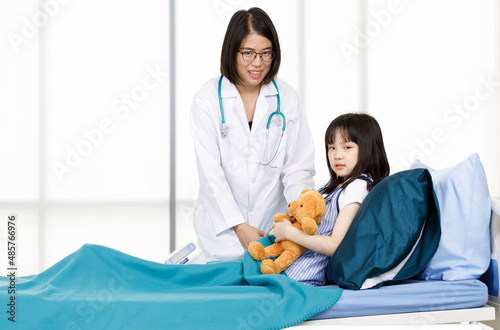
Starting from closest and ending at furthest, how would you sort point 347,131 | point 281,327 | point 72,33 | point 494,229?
1. point 281,327
2. point 494,229
3. point 347,131
4. point 72,33

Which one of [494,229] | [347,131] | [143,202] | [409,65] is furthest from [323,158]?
[494,229]

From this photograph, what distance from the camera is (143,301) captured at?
128 cm

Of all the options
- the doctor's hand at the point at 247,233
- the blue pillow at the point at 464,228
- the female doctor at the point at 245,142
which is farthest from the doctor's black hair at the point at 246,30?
the blue pillow at the point at 464,228

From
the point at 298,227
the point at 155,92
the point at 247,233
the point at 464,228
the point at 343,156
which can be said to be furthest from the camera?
the point at 155,92

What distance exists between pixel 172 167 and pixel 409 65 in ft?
5.88

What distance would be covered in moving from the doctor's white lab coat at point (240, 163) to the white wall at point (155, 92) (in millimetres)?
1331

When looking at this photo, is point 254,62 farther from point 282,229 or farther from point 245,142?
point 282,229

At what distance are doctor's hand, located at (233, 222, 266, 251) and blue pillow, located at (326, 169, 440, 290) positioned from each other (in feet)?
1.60

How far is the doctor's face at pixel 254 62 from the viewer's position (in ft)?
6.28

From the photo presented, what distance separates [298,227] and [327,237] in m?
0.10

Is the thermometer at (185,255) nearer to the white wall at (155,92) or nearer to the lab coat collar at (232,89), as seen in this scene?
the lab coat collar at (232,89)

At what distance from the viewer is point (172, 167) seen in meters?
3.36

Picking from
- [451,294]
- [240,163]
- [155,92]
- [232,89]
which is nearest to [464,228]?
[451,294]

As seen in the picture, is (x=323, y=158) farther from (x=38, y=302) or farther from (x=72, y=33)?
(x=38, y=302)
